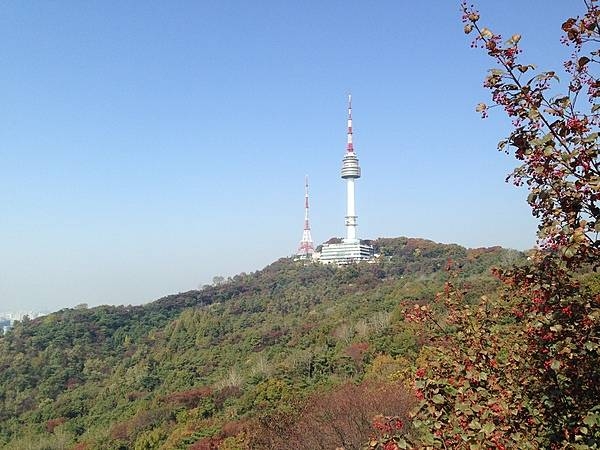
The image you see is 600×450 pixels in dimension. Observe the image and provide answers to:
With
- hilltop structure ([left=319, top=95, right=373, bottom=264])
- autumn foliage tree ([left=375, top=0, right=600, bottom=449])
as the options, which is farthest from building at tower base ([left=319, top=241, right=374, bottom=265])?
autumn foliage tree ([left=375, top=0, right=600, bottom=449])

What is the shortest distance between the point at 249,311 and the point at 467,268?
2623cm

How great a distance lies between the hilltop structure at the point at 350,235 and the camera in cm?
8688

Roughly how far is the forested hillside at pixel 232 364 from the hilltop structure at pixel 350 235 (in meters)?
4.50

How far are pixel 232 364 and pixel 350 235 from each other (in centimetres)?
5120

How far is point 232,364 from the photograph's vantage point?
41.2 m

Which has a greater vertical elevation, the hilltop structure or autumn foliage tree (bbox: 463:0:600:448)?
the hilltop structure

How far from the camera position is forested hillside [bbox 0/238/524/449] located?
17859 mm

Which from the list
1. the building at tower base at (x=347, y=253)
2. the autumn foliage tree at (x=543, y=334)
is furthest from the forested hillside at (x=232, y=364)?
the building at tower base at (x=347, y=253)

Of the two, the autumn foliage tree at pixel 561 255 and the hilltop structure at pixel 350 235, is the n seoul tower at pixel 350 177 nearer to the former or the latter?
the hilltop structure at pixel 350 235

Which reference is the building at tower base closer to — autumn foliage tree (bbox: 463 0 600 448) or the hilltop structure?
the hilltop structure

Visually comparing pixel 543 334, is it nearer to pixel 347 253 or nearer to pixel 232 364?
pixel 232 364

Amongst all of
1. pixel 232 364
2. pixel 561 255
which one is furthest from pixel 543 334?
pixel 232 364

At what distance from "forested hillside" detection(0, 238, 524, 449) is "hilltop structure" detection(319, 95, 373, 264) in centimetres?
450

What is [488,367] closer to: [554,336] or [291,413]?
[554,336]
